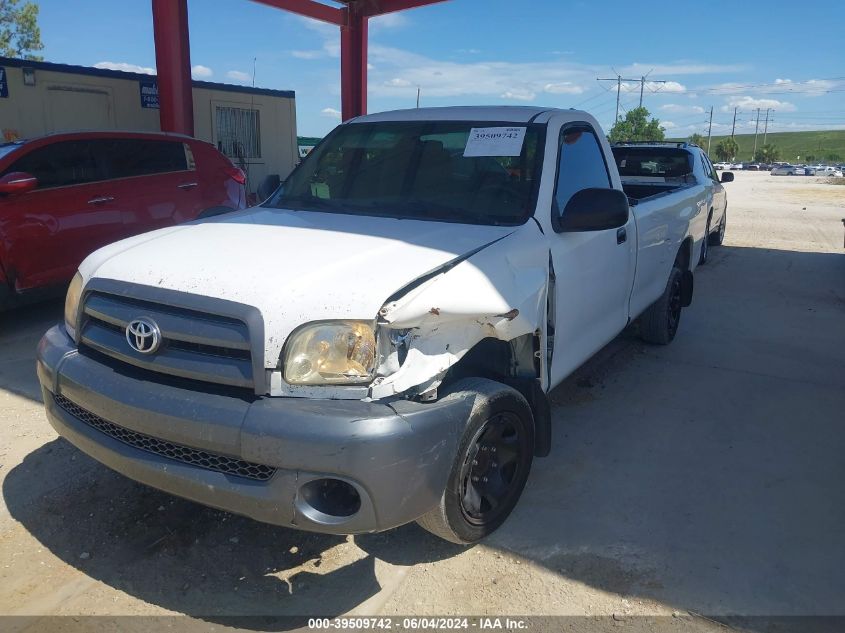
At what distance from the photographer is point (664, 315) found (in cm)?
571

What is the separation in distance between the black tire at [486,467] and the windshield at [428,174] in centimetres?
93

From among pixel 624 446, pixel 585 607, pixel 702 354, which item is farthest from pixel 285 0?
pixel 585 607

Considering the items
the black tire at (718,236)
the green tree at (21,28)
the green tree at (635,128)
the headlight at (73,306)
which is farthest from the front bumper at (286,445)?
the green tree at (635,128)

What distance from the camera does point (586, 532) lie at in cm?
313

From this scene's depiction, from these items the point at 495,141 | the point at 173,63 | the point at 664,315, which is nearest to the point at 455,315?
the point at 495,141

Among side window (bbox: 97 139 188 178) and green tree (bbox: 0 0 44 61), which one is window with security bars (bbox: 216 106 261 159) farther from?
green tree (bbox: 0 0 44 61)

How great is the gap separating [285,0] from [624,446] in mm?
9954

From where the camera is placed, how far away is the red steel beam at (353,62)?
12703mm

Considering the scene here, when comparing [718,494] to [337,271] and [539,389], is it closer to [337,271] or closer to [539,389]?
[539,389]

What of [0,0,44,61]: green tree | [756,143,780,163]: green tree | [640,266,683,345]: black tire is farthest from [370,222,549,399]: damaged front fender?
[756,143,780,163]: green tree

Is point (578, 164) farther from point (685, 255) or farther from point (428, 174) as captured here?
point (685, 255)

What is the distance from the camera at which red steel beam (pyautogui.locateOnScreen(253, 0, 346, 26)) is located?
11.2 m

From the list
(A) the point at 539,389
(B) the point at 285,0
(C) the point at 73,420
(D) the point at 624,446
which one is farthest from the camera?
(B) the point at 285,0

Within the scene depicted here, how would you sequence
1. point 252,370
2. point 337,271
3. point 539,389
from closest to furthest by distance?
point 252,370 → point 337,271 → point 539,389
